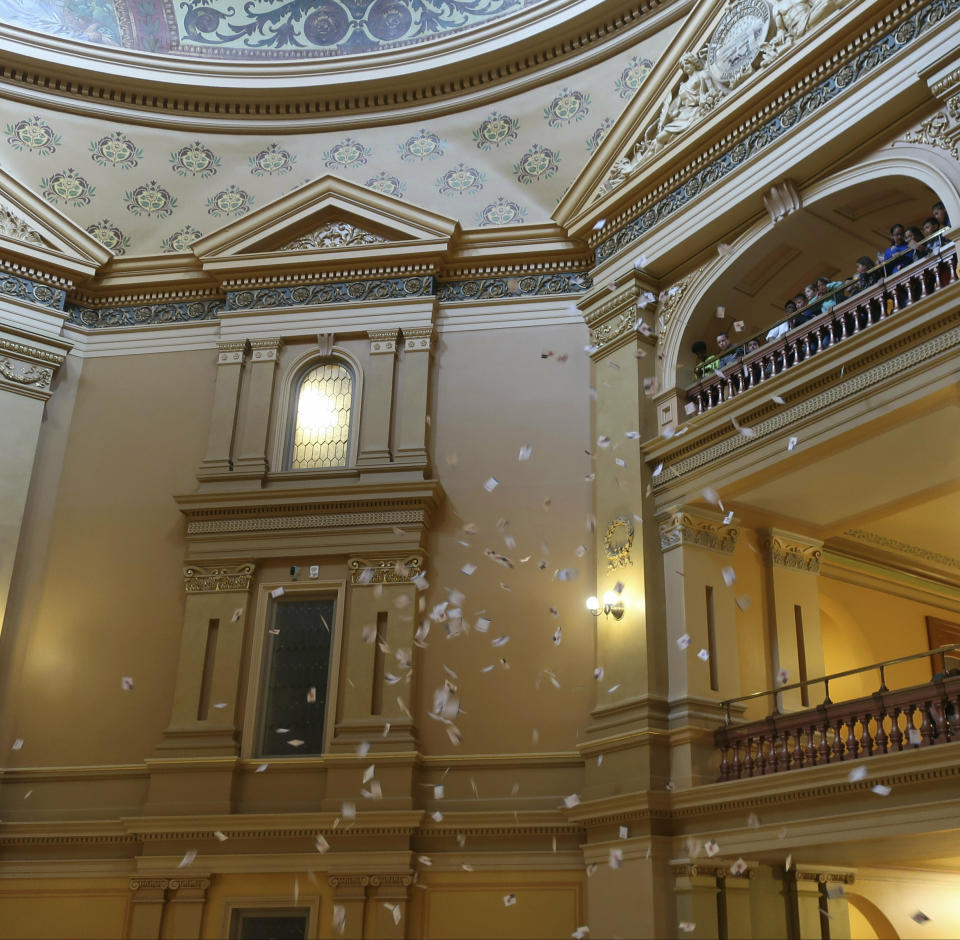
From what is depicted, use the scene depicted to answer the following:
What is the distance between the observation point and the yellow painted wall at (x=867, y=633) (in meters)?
14.9

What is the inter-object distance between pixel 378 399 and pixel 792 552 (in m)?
5.50

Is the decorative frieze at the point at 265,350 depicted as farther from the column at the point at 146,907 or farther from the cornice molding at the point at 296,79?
the column at the point at 146,907

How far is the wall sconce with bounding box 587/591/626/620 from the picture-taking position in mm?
12734

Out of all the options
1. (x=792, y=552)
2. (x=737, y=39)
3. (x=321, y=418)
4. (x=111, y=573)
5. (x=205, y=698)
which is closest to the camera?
(x=737, y=39)

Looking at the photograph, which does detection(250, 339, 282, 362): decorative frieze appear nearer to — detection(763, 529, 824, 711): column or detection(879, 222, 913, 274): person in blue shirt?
detection(763, 529, 824, 711): column

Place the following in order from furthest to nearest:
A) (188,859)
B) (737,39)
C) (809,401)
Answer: (737,39) → (188,859) → (809,401)

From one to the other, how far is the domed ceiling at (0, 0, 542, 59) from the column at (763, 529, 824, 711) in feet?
30.3

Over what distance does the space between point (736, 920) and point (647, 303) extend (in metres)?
6.97

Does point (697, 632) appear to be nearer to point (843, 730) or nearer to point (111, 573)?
point (843, 730)

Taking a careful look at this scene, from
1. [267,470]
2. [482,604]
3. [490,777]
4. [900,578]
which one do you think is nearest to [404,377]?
[267,470]

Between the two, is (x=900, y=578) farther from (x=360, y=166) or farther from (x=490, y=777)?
(x=360, y=166)

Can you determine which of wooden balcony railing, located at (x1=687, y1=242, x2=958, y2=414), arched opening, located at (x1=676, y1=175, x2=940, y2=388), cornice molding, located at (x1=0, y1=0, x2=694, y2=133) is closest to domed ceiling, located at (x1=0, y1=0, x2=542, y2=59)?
cornice molding, located at (x1=0, y1=0, x2=694, y2=133)

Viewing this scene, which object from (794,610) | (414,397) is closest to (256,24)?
(414,397)

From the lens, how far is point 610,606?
42.2 feet
